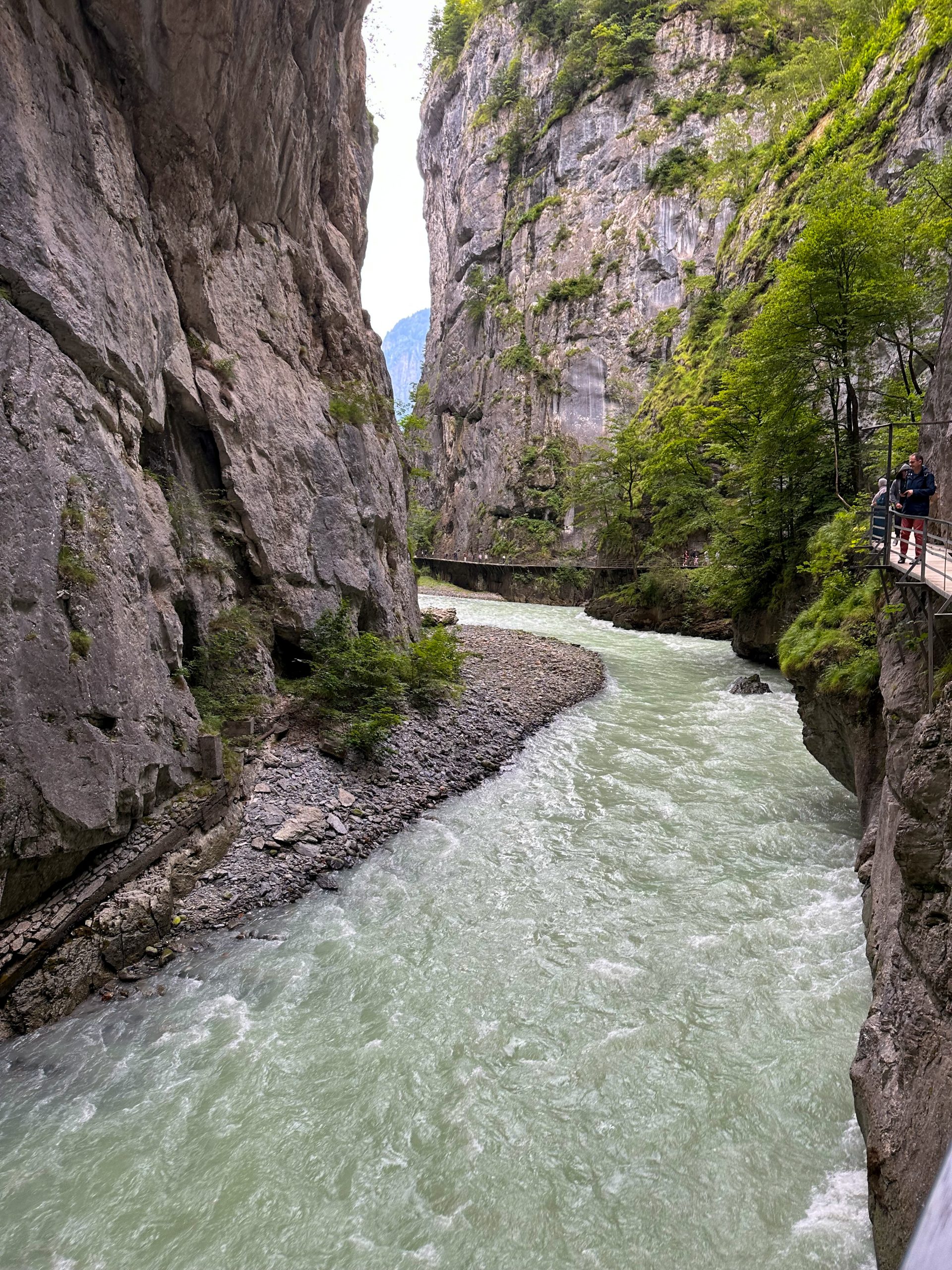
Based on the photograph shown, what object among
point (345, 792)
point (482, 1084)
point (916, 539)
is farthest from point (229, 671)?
point (916, 539)

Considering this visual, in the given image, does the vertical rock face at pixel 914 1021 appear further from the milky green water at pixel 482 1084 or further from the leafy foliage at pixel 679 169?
the leafy foliage at pixel 679 169

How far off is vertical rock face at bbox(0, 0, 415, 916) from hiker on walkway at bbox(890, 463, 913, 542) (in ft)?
27.2

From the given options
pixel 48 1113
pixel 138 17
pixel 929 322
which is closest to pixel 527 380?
pixel 929 322

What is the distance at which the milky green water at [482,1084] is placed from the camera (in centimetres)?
394

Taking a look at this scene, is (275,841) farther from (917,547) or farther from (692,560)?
(692,560)

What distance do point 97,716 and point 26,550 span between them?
162 centimetres

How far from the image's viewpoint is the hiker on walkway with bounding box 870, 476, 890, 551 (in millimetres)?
7441

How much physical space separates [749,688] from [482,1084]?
1286 centimetres

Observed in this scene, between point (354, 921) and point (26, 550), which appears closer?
point (26, 550)

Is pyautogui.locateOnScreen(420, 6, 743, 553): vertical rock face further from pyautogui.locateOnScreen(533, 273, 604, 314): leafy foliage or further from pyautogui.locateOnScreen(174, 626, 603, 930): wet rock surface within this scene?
pyautogui.locateOnScreen(174, 626, 603, 930): wet rock surface

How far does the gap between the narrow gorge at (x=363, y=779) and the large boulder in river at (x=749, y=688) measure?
0.74 meters

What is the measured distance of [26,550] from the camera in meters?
5.63

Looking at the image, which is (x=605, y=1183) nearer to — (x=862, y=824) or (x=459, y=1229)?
(x=459, y=1229)

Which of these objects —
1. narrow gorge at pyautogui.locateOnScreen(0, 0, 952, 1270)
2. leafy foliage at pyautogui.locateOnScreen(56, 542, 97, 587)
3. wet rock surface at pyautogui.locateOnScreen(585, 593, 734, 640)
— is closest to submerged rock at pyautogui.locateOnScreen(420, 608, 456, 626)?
narrow gorge at pyautogui.locateOnScreen(0, 0, 952, 1270)
